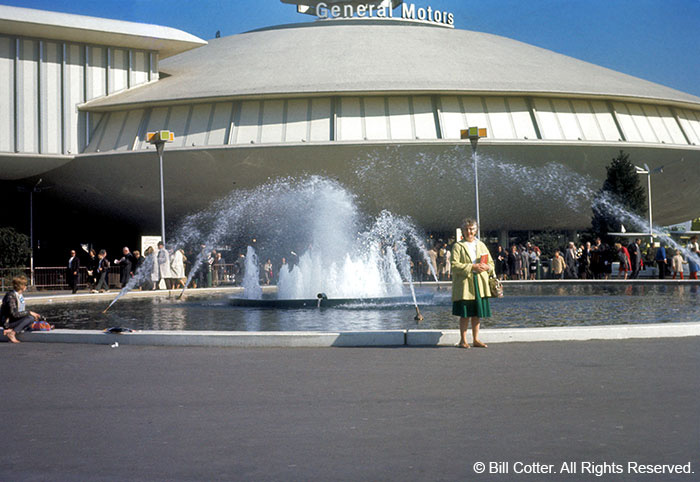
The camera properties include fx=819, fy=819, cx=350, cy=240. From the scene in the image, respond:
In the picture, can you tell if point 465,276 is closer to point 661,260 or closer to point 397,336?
point 397,336

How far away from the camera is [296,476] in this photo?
4.14 meters

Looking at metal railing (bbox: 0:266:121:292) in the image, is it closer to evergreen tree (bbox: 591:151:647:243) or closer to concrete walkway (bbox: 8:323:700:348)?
evergreen tree (bbox: 591:151:647:243)

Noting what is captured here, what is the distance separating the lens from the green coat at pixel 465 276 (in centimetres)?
947

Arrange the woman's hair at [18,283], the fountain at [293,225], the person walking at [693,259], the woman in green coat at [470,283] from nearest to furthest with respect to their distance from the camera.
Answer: the woman in green coat at [470,283], the woman's hair at [18,283], the person walking at [693,259], the fountain at [293,225]

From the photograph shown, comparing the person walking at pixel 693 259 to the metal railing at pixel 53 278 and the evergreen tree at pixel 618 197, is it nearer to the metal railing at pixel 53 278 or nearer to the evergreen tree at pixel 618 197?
the evergreen tree at pixel 618 197

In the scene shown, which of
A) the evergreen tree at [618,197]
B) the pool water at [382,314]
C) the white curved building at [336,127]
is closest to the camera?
the pool water at [382,314]

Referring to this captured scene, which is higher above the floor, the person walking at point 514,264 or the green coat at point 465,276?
the person walking at point 514,264

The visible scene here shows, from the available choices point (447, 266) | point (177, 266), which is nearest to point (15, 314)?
point (177, 266)

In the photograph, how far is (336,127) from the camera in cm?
3741

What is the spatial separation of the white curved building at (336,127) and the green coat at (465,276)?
2602 cm

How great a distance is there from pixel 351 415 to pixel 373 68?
35.3 meters

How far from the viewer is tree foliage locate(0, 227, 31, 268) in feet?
105

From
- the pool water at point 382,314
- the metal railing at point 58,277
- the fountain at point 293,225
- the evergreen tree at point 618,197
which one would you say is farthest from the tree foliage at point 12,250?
the evergreen tree at point 618,197

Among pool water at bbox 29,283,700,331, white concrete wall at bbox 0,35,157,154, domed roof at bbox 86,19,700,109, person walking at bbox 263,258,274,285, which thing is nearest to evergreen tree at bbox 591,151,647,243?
domed roof at bbox 86,19,700,109
